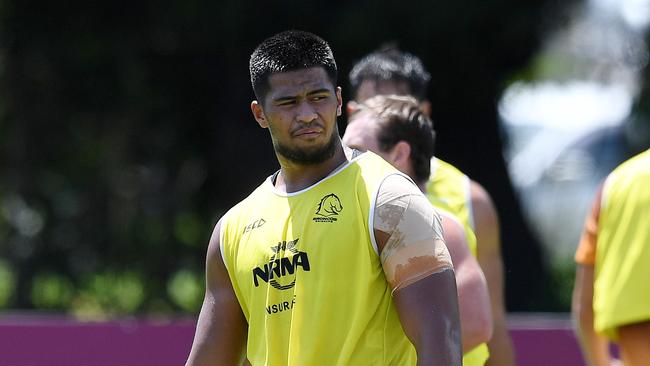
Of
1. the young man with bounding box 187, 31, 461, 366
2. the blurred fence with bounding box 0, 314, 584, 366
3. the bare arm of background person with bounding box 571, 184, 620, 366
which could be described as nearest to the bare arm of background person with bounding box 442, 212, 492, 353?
the bare arm of background person with bounding box 571, 184, 620, 366

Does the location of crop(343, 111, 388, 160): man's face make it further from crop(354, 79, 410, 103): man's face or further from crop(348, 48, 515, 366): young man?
crop(354, 79, 410, 103): man's face

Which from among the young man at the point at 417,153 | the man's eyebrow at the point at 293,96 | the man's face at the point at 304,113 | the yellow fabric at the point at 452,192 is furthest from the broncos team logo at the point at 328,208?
the yellow fabric at the point at 452,192

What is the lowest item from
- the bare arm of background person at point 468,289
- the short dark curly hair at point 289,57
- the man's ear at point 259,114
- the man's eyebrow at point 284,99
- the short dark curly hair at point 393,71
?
the bare arm of background person at point 468,289

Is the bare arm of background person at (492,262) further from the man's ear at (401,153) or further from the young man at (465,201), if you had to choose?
the man's ear at (401,153)

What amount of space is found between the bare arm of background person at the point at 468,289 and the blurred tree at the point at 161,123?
22.3 ft

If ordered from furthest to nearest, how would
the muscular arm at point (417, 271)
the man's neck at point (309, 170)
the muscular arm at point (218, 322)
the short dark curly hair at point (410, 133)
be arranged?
the short dark curly hair at point (410, 133) → the muscular arm at point (218, 322) → the man's neck at point (309, 170) → the muscular arm at point (417, 271)

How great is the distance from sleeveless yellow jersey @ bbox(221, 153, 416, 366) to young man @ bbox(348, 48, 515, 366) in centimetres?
110

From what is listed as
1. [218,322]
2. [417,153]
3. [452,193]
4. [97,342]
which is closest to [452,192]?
[452,193]

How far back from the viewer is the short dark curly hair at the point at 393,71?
5.36 m

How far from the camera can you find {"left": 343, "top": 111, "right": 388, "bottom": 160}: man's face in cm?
403

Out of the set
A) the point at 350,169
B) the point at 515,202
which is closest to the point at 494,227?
the point at 350,169

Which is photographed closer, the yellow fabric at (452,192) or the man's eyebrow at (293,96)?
the man's eyebrow at (293,96)

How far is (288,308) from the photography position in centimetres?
329

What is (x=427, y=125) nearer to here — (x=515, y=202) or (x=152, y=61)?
(x=515, y=202)
